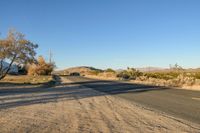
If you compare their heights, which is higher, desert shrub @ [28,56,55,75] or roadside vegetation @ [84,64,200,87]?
desert shrub @ [28,56,55,75]

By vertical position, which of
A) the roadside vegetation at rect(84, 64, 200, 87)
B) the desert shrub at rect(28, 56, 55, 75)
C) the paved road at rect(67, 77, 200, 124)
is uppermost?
the desert shrub at rect(28, 56, 55, 75)

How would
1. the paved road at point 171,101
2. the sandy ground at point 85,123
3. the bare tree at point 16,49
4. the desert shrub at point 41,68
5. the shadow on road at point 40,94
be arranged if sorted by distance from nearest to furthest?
the sandy ground at point 85,123, the paved road at point 171,101, the shadow on road at point 40,94, the bare tree at point 16,49, the desert shrub at point 41,68

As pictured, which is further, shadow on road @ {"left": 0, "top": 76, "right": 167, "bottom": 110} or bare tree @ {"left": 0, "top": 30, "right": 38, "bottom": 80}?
bare tree @ {"left": 0, "top": 30, "right": 38, "bottom": 80}

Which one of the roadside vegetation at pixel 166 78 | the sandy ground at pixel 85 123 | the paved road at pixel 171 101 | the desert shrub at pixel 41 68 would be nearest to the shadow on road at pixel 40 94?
the paved road at pixel 171 101

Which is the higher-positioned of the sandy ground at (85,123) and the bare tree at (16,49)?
the bare tree at (16,49)

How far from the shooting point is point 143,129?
974cm

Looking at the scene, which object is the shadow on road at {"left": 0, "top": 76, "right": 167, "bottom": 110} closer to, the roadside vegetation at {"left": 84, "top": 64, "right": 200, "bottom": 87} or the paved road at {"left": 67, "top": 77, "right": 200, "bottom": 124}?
the paved road at {"left": 67, "top": 77, "right": 200, "bottom": 124}

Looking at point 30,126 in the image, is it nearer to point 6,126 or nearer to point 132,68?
point 6,126

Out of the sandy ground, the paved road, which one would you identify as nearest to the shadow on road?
the paved road

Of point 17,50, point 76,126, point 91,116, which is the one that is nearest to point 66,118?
point 91,116

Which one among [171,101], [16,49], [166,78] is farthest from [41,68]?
[171,101]

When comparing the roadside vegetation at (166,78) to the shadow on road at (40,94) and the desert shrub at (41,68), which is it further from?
the desert shrub at (41,68)

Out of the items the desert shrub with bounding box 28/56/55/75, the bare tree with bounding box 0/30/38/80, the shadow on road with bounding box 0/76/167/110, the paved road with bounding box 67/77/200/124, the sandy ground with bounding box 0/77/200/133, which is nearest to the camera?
the sandy ground with bounding box 0/77/200/133

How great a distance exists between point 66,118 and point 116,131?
10.2ft
